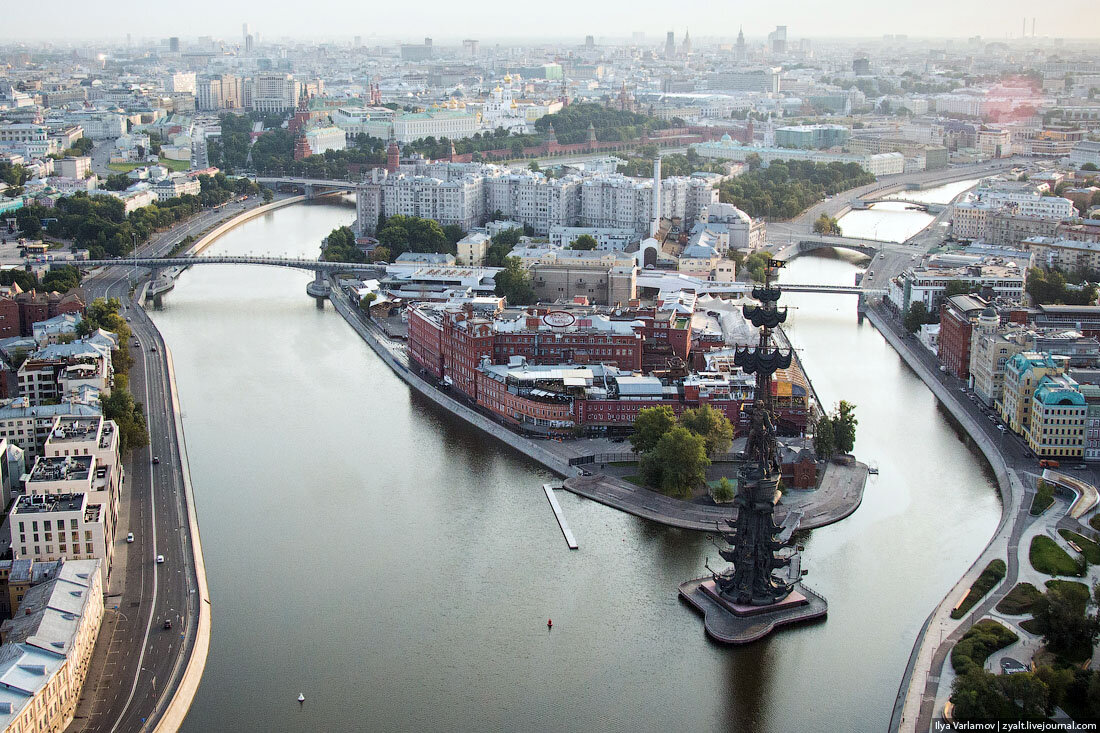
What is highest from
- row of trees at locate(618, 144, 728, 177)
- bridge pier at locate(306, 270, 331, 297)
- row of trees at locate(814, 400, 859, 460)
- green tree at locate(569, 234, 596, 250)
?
row of trees at locate(618, 144, 728, 177)

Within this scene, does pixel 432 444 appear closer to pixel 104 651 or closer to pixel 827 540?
pixel 827 540

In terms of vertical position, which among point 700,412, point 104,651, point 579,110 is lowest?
point 104,651

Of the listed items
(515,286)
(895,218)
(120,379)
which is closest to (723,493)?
(120,379)

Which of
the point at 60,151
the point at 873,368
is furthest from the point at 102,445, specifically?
the point at 60,151

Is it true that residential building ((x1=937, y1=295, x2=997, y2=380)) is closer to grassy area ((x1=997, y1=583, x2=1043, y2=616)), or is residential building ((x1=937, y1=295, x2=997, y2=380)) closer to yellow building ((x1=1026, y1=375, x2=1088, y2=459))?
yellow building ((x1=1026, y1=375, x2=1088, y2=459))

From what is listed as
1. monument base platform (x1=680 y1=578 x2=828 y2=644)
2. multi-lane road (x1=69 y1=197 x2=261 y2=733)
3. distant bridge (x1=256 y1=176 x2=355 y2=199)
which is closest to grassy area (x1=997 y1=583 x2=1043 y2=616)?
monument base platform (x1=680 y1=578 x2=828 y2=644)

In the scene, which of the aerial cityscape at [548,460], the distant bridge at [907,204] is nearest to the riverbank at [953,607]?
the aerial cityscape at [548,460]
